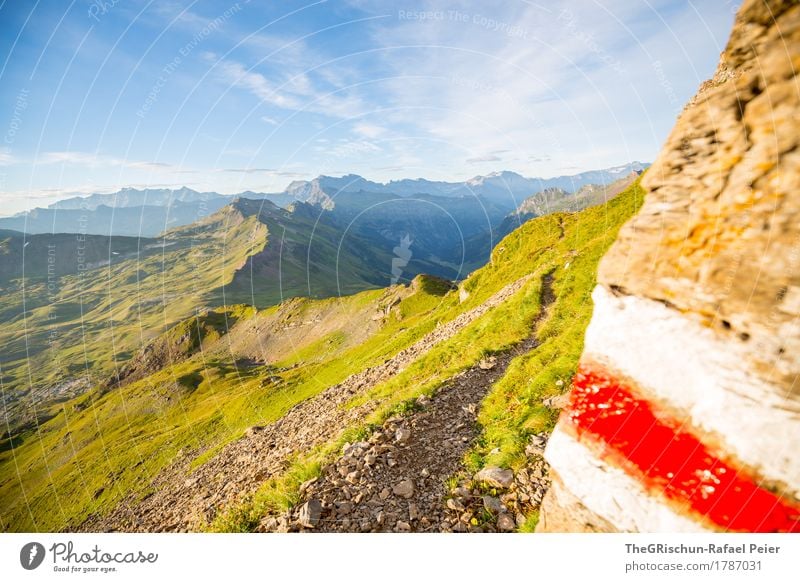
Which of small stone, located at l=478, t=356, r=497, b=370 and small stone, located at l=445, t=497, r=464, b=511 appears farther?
small stone, located at l=478, t=356, r=497, b=370

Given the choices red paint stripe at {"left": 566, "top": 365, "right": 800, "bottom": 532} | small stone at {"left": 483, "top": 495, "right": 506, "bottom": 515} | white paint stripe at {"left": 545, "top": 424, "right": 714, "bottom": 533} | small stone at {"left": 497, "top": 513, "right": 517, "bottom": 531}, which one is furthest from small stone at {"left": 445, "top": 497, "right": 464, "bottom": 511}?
red paint stripe at {"left": 566, "top": 365, "right": 800, "bottom": 532}

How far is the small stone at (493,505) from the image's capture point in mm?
8751

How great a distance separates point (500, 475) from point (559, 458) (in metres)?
4.07

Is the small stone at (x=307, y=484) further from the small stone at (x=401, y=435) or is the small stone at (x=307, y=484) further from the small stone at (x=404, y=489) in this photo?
the small stone at (x=401, y=435)

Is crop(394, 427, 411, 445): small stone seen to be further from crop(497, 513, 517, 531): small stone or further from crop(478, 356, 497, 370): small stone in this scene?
crop(478, 356, 497, 370): small stone

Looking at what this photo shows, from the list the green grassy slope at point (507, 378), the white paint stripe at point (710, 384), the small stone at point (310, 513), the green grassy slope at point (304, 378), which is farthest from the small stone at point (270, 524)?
the white paint stripe at point (710, 384)

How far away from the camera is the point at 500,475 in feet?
31.4

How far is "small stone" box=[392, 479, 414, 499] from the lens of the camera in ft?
32.2

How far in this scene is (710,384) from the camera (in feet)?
15.9

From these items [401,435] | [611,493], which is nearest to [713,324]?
[611,493]

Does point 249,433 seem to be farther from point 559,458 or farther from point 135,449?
point 135,449

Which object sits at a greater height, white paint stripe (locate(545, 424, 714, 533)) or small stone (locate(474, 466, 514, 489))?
white paint stripe (locate(545, 424, 714, 533))
